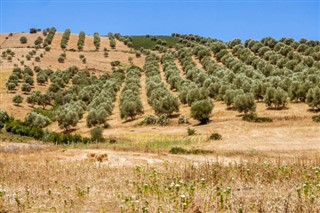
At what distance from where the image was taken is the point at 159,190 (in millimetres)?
13484

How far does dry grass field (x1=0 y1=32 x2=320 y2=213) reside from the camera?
12.1m

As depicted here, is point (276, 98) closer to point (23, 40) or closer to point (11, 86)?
point (11, 86)

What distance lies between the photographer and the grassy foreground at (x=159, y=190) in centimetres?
1151

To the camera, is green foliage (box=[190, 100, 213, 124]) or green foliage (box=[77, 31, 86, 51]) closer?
green foliage (box=[190, 100, 213, 124])

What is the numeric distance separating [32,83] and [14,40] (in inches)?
2898

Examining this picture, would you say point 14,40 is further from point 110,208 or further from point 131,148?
point 110,208

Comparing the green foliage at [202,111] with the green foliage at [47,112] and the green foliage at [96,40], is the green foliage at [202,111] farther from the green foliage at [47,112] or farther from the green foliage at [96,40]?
the green foliage at [96,40]

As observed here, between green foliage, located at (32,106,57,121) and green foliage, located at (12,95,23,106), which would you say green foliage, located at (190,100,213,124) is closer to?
green foliage, located at (32,106,57,121)

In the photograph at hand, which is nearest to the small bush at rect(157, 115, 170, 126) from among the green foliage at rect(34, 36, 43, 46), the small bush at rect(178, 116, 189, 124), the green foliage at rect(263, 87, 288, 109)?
the small bush at rect(178, 116, 189, 124)

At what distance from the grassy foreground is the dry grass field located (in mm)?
37

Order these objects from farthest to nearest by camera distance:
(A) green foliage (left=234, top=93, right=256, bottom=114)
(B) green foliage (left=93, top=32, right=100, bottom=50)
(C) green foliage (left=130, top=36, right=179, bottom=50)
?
(C) green foliage (left=130, top=36, right=179, bottom=50) → (B) green foliage (left=93, top=32, right=100, bottom=50) → (A) green foliage (left=234, top=93, right=256, bottom=114)

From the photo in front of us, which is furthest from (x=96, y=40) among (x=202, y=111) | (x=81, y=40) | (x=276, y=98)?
(x=276, y=98)

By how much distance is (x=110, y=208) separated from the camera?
1228 cm

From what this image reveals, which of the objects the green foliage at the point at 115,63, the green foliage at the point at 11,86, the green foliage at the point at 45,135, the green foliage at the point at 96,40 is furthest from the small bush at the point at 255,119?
the green foliage at the point at 96,40
